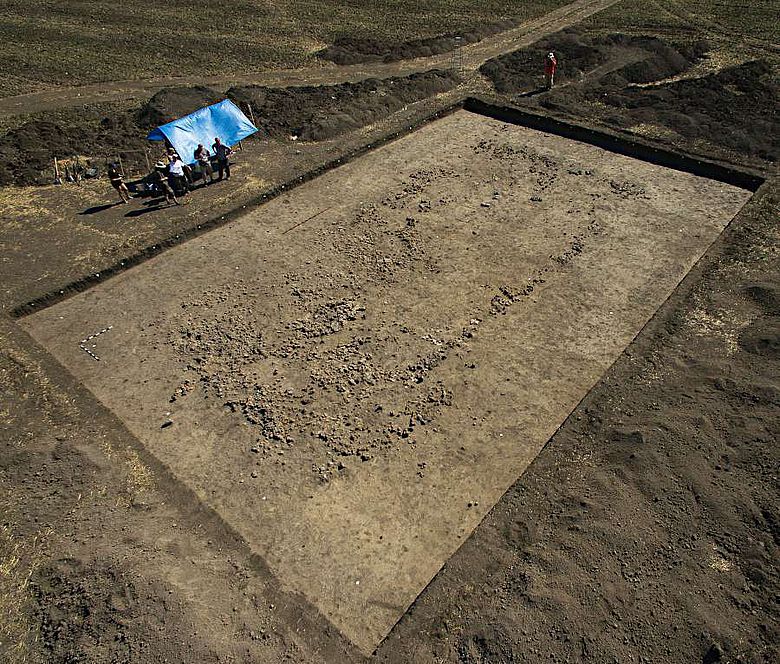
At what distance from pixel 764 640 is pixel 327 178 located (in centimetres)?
1789

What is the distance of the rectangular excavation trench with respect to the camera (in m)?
10.4

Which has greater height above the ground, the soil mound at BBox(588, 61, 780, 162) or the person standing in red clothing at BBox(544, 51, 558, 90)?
the person standing in red clothing at BBox(544, 51, 558, 90)

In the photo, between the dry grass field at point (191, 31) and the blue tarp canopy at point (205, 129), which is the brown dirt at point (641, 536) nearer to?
the blue tarp canopy at point (205, 129)

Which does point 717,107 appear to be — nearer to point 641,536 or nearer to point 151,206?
point 641,536

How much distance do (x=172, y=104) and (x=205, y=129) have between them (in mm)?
3825

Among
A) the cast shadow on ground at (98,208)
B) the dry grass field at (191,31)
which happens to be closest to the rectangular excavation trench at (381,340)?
the cast shadow on ground at (98,208)

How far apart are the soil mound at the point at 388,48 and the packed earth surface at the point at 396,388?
7.08 meters

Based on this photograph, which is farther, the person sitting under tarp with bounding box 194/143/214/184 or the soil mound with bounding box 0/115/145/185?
the soil mound with bounding box 0/115/145/185

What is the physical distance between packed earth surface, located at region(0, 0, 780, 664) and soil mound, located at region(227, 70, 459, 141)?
0.22 m

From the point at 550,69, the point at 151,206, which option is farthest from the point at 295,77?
the point at 151,206

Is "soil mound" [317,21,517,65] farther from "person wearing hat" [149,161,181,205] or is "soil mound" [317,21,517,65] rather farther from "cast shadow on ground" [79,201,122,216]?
"cast shadow on ground" [79,201,122,216]

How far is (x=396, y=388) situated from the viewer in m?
12.6

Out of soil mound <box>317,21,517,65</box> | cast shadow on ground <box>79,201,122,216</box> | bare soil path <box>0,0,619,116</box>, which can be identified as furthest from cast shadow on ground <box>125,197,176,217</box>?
soil mound <box>317,21,517,65</box>

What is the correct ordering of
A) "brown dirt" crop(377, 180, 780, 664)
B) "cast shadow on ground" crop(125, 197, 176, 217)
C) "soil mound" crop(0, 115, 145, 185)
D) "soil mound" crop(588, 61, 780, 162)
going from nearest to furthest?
1. "brown dirt" crop(377, 180, 780, 664)
2. "cast shadow on ground" crop(125, 197, 176, 217)
3. "soil mound" crop(0, 115, 145, 185)
4. "soil mound" crop(588, 61, 780, 162)
